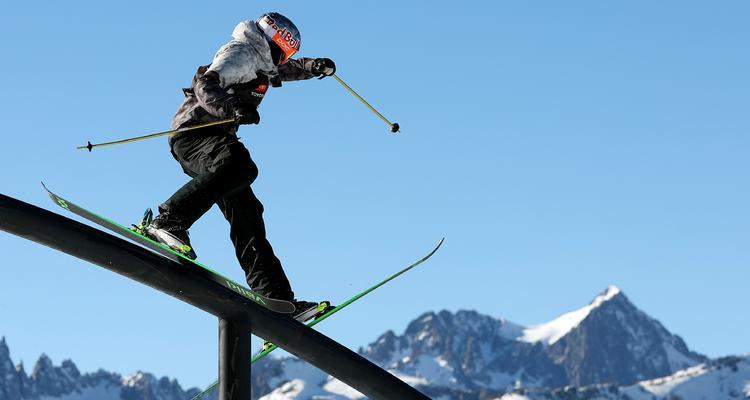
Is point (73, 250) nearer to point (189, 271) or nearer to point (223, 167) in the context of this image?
point (189, 271)

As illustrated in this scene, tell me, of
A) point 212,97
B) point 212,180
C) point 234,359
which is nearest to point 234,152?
point 212,180

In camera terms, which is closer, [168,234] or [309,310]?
[168,234]

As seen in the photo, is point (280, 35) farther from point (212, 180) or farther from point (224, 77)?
point (212, 180)

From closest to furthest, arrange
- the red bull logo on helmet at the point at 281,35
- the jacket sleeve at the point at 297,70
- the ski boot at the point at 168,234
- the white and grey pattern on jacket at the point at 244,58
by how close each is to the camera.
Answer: the ski boot at the point at 168,234, the white and grey pattern on jacket at the point at 244,58, the red bull logo on helmet at the point at 281,35, the jacket sleeve at the point at 297,70

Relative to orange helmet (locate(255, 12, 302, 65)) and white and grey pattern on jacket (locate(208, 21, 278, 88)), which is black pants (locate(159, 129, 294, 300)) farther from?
orange helmet (locate(255, 12, 302, 65))

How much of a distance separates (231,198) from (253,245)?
0.93 feet

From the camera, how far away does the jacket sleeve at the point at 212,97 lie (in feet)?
22.8

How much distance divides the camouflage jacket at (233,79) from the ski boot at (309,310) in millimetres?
995

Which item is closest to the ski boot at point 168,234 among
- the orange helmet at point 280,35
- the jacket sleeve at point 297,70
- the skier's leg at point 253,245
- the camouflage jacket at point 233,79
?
the skier's leg at point 253,245

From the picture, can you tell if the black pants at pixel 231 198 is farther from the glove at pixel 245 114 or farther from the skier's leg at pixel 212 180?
the glove at pixel 245 114

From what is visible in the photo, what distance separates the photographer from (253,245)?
7293mm

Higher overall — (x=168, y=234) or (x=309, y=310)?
(x=168, y=234)

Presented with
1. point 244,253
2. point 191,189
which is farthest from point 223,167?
point 244,253

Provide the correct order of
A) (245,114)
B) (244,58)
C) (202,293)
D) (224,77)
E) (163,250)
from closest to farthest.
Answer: (202,293) → (163,250) → (245,114) → (224,77) → (244,58)
